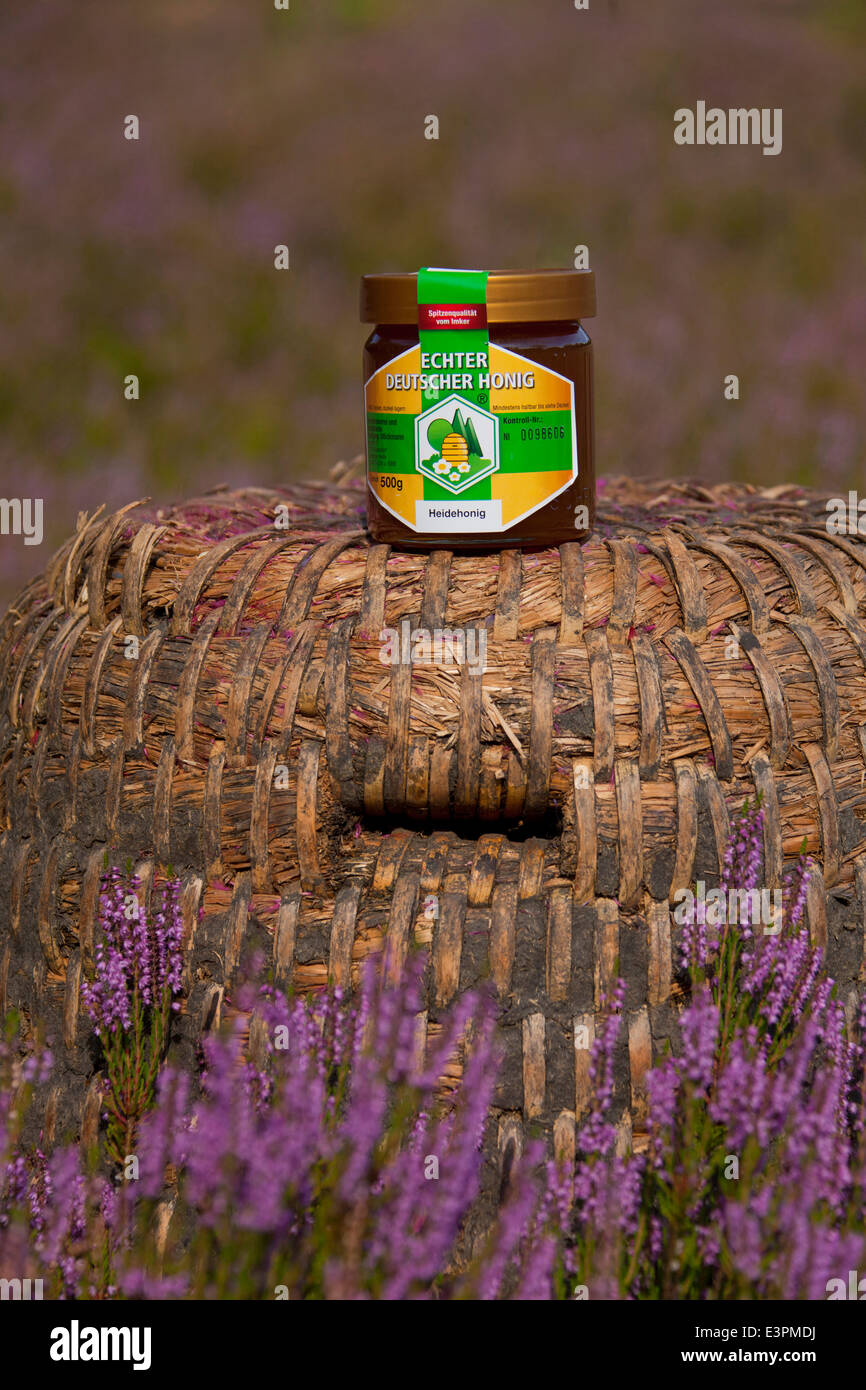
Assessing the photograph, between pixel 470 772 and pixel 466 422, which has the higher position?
pixel 466 422

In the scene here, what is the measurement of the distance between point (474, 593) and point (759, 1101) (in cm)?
87

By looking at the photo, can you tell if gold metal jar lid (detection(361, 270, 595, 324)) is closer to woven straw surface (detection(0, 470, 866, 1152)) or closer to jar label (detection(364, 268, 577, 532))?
jar label (detection(364, 268, 577, 532))

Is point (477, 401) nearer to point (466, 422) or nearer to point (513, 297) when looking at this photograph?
point (466, 422)

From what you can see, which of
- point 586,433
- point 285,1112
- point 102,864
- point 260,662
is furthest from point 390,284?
point 285,1112

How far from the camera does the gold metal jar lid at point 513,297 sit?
211cm

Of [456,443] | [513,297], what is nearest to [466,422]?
[456,443]

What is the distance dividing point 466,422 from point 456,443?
4cm

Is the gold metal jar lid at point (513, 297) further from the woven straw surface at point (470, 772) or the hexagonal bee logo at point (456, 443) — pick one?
the woven straw surface at point (470, 772)

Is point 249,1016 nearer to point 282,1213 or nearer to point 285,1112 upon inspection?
point 285,1112

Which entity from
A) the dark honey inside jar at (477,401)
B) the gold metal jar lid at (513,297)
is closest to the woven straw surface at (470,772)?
the dark honey inside jar at (477,401)

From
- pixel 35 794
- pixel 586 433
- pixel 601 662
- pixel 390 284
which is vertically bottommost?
pixel 35 794

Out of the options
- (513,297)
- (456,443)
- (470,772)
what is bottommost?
(470,772)

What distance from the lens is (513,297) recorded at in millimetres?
2115

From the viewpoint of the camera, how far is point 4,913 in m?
2.46
